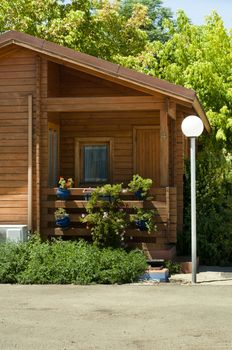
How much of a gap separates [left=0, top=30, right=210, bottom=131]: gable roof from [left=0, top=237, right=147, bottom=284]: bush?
3.08 m

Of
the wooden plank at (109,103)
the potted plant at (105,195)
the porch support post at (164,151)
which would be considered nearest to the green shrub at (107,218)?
the potted plant at (105,195)

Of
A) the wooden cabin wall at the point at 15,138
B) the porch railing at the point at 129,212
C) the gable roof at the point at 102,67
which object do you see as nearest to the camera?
the gable roof at the point at 102,67

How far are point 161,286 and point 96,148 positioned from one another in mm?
5092

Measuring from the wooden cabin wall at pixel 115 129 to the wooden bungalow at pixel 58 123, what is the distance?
23 mm

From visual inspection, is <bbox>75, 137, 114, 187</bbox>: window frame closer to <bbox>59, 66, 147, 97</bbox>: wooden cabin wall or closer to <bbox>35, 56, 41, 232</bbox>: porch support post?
<bbox>59, 66, 147, 97</bbox>: wooden cabin wall

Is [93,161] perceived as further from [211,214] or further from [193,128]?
[193,128]

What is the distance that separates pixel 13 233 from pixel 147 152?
406 centimetres

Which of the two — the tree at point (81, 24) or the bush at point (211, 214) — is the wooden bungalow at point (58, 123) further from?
the tree at point (81, 24)

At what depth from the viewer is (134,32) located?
28266mm

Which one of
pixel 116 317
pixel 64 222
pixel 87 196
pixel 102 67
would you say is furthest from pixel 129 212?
pixel 116 317

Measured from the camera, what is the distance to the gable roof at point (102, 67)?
1276 centimetres

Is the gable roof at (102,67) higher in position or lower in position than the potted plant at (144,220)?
higher

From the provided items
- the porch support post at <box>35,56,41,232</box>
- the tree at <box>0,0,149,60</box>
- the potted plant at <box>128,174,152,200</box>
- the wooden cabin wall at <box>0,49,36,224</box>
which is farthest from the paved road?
the tree at <box>0,0,149,60</box>

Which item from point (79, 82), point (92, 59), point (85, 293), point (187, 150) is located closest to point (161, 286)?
point (85, 293)
